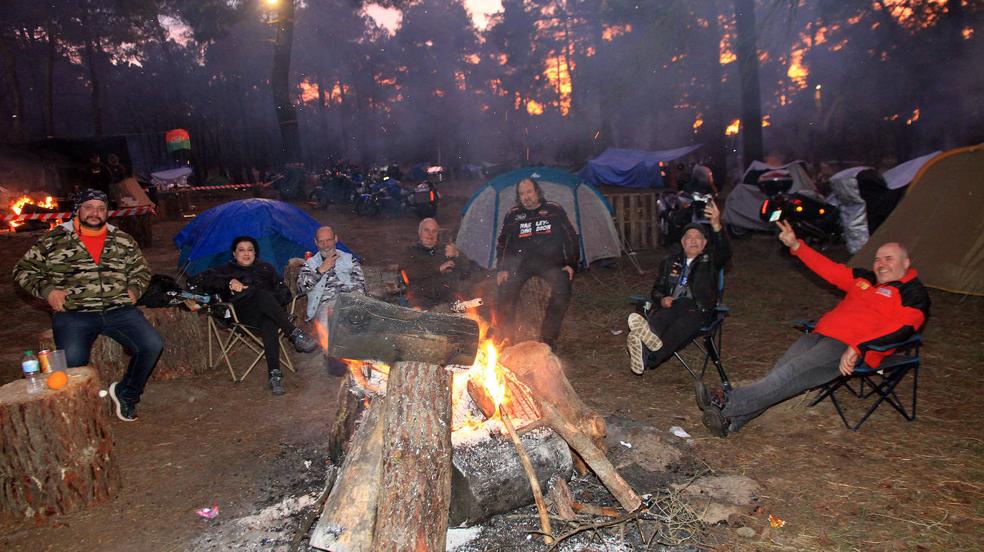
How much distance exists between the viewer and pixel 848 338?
12.4 feet

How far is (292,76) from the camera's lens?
38219 millimetres

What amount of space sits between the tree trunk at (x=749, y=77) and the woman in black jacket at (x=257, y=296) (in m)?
11.1

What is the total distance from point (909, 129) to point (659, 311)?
23723 millimetres

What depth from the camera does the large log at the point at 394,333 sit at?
318 centimetres

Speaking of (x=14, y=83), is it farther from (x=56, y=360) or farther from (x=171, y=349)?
(x=56, y=360)

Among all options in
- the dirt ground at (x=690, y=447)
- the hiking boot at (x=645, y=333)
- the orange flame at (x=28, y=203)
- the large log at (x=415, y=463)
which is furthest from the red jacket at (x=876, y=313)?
the orange flame at (x=28, y=203)

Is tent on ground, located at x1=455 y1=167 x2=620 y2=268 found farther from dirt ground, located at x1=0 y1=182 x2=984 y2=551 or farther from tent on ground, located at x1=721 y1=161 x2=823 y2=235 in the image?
tent on ground, located at x1=721 y1=161 x2=823 y2=235

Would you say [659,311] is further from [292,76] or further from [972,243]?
[292,76]

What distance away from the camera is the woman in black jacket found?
16.4 feet

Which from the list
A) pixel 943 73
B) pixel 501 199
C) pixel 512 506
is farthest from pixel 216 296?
pixel 943 73

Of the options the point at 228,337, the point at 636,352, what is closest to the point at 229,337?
the point at 228,337

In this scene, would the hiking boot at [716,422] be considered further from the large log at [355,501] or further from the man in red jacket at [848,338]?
the large log at [355,501]

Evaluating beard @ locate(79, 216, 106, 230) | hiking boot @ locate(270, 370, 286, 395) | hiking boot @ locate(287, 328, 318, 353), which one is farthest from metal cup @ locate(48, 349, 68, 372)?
hiking boot @ locate(287, 328, 318, 353)

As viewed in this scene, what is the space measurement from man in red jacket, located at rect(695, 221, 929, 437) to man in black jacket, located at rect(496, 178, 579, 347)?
2.00 m
